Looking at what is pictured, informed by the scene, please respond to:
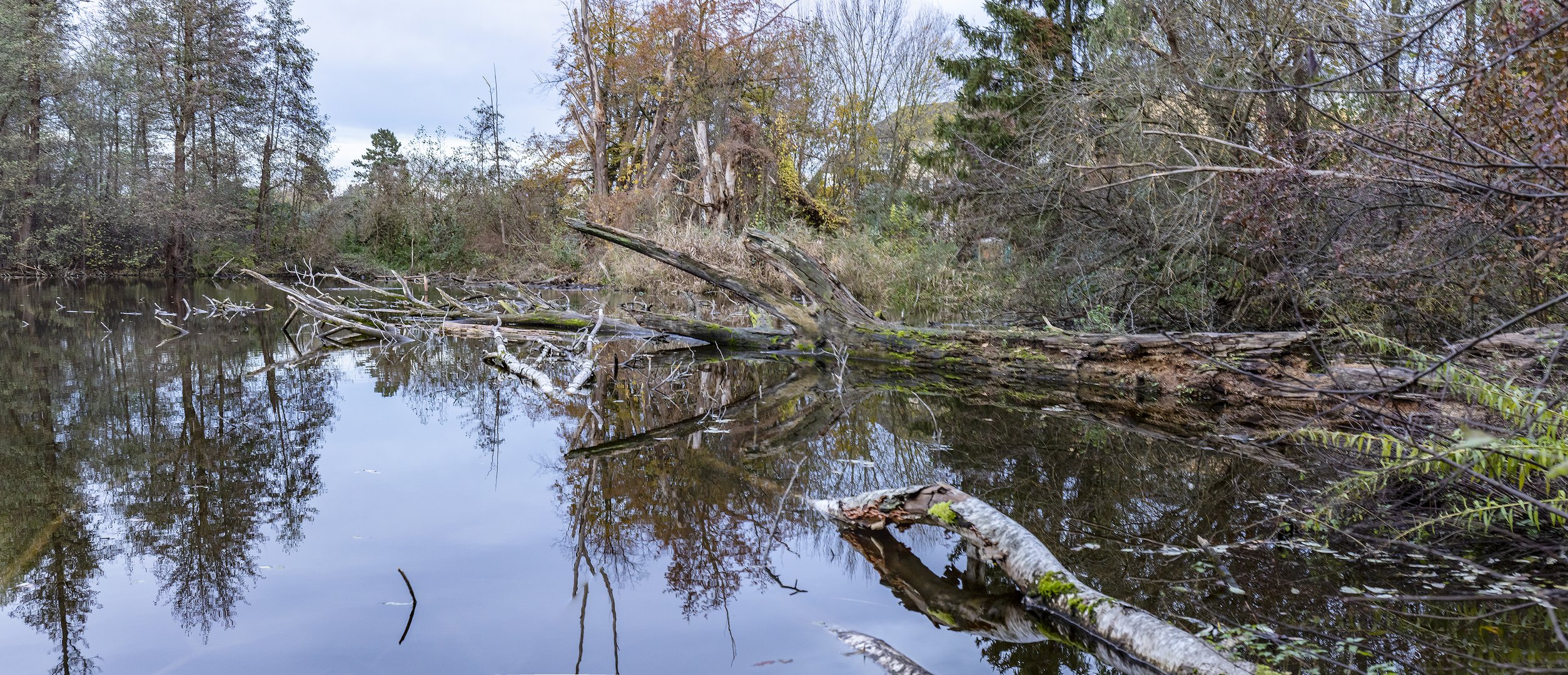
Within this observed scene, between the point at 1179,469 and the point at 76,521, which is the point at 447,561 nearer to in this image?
the point at 76,521

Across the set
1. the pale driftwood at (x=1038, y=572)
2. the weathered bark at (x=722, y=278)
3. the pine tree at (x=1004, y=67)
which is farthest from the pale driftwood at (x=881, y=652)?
the pine tree at (x=1004, y=67)

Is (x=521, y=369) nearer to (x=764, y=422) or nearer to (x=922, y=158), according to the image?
(x=764, y=422)

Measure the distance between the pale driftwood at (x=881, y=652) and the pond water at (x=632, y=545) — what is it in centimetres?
5

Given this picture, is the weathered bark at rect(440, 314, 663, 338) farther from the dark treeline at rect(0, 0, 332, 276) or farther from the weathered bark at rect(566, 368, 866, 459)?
the dark treeline at rect(0, 0, 332, 276)

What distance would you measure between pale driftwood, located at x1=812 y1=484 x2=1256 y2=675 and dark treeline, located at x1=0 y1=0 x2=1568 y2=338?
119 centimetres

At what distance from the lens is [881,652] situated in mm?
2520

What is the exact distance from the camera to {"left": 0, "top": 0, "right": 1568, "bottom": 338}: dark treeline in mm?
4836

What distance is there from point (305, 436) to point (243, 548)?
2.18 m

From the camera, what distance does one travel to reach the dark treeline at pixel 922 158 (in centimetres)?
484

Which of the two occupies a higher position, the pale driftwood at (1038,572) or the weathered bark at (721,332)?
the weathered bark at (721,332)

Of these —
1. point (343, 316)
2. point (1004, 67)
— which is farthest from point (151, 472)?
point (1004, 67)

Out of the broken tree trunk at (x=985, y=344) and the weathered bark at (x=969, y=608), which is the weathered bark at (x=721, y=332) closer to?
the broken tree trunk at (x=985, y=344)

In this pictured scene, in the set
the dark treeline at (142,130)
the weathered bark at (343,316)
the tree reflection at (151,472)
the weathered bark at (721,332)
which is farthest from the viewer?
the dark treeline at (142,130)

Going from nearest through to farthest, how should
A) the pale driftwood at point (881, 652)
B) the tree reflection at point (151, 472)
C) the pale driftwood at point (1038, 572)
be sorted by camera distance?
the pale driftwood at point (1038, 572), the pale driftwood at point (881, 652), the tree reflection at point (151, 472)
